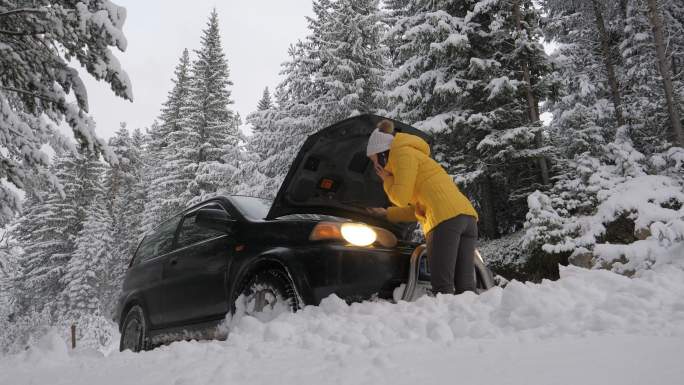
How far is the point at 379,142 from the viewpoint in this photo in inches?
147

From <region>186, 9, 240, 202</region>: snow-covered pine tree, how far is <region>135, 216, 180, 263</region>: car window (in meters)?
15.1

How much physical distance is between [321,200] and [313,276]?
1.02 m

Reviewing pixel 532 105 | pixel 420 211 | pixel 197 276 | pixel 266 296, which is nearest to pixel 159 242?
pixel 197 276

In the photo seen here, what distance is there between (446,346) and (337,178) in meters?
2.28

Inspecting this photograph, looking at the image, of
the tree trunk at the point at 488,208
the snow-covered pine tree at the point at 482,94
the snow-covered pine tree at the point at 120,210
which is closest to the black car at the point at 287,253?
the snow-covered pine tree at the point at 482,94

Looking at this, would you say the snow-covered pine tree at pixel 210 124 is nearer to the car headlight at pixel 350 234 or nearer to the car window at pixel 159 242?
the car window at pixel 159 242

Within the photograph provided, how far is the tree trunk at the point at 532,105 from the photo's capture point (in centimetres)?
1192

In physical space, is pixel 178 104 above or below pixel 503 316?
above

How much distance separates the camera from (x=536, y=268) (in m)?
9.77

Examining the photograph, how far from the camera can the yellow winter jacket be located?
3545 millimetres

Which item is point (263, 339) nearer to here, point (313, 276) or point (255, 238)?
point (313, 276)

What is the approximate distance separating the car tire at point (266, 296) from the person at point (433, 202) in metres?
1.11

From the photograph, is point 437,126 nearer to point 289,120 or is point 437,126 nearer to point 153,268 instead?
point 289,120

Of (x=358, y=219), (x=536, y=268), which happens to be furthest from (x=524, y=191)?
(x=358, y=219)
